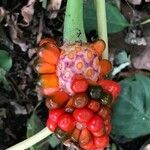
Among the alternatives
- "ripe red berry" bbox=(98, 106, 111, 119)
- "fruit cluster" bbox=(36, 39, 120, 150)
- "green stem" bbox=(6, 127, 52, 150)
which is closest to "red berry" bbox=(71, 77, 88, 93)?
"fruit cluster" bbox=(36, 39, 120, 150)

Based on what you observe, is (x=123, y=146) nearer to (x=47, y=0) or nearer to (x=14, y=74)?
(x=14, y=74)

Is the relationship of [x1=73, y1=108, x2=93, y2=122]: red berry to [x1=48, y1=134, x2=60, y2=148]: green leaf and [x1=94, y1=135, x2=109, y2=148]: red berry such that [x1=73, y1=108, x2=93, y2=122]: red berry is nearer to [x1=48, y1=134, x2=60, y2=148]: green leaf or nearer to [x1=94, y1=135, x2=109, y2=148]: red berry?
[x1=94, y1=135, x2=109, y2=148]: red berry

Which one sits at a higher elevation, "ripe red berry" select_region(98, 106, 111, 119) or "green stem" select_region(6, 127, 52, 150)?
"ripe red berry" select_region(98, 106, 111, 119)

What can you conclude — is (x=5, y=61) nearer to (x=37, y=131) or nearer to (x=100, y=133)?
(x=37, y=131)

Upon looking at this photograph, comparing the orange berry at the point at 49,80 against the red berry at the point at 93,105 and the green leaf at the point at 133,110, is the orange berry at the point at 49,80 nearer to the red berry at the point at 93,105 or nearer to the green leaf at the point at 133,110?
the red berry at the point at 93,105

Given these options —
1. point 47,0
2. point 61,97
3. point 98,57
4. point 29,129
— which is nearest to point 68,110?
point 61,97
